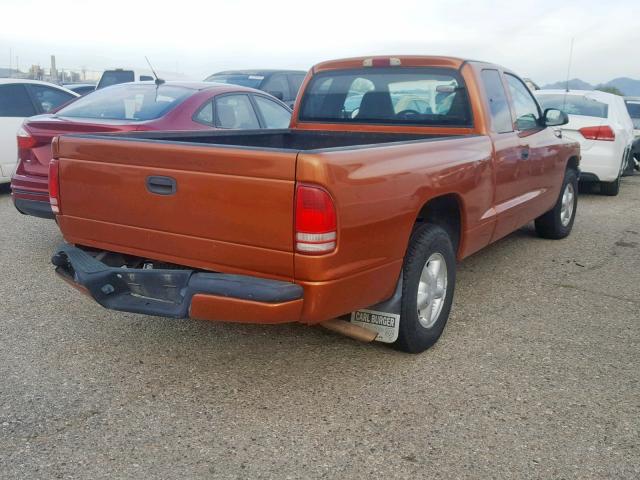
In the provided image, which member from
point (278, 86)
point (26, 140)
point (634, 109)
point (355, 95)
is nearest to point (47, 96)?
point (26, 140)

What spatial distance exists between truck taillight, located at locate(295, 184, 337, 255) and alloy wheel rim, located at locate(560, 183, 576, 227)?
4562 millimetres

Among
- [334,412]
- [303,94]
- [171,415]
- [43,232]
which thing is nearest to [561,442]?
[334,412]

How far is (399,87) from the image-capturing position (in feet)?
16.4

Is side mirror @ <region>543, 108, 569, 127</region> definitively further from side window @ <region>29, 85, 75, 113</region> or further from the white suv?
side window @ <region>29, 85, 75, 113</region>

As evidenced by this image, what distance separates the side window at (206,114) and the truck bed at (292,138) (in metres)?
1.28

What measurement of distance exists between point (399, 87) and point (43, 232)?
155 inches

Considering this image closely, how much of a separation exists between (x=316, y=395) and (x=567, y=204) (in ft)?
15.1

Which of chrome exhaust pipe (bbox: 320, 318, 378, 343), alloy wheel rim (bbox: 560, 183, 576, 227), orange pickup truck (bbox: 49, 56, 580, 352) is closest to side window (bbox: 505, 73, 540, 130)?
orange pickup truck (bbox: 49, 56, 580, 352)

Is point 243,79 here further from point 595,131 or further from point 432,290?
point 432,290

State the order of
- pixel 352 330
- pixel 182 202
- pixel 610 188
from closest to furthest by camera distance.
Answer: pixel 182 202 < pixel 352 330 < pixel 610 188

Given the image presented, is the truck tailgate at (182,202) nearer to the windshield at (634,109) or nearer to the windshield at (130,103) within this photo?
the windshield at (130,103)

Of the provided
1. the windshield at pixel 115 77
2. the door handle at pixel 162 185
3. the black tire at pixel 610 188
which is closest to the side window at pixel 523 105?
the door handle at pixel 162 185

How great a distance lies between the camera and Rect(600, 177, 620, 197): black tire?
400 inches

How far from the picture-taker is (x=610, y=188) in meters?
10.2
